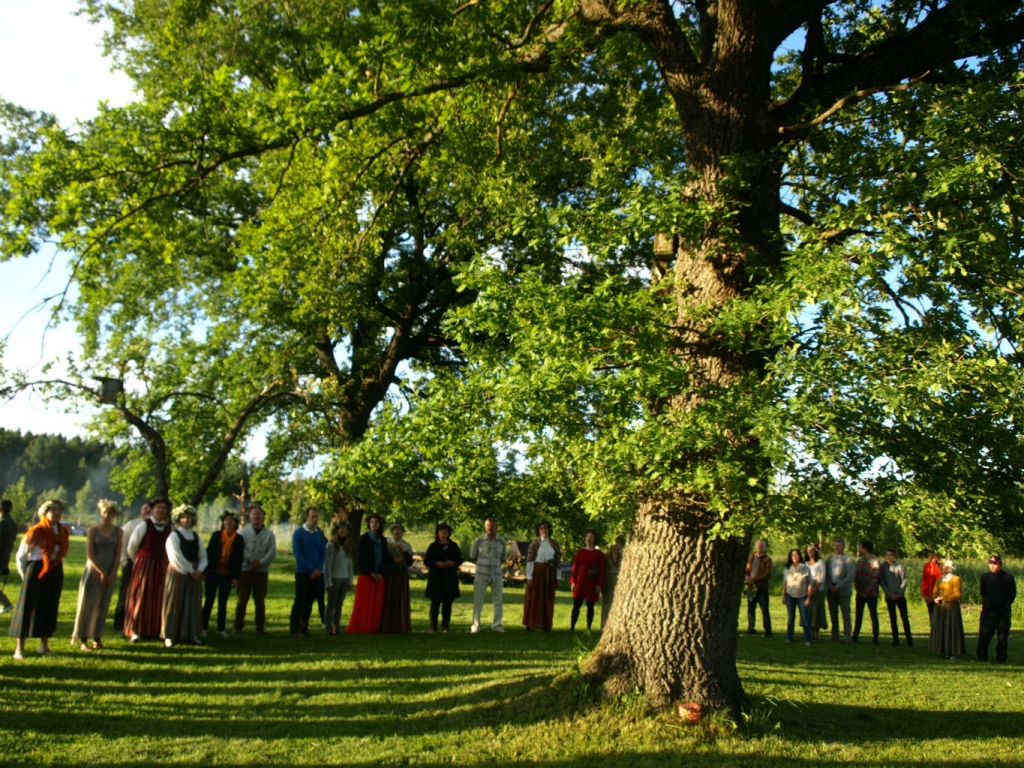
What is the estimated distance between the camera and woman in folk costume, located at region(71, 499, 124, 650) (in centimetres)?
984

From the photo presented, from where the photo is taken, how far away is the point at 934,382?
545 cm

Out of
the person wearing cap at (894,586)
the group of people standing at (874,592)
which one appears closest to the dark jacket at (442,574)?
the group of people standing at (874,592)

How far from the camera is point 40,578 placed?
9266mm

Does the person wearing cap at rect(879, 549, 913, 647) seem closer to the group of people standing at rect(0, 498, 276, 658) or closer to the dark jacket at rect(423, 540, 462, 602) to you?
the dark jacket at rect(423, 540, 462, 602)

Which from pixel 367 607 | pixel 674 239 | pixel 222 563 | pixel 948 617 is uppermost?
pixel 674 239

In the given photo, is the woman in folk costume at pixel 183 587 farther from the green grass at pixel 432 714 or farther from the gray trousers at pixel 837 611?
the gray trousers at pixel 837 611

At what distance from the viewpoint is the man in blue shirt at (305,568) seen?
39.0 feet

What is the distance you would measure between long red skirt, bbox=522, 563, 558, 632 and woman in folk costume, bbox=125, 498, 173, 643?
5.65m

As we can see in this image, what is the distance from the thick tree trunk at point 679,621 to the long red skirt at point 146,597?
19.0ft

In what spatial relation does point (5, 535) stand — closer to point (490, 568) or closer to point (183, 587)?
point (183, 587)

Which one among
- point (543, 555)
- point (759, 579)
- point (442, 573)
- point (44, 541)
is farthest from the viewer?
point (759, 579)

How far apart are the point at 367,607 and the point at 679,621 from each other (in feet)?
21.9

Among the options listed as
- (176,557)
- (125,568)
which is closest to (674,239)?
(176,557)

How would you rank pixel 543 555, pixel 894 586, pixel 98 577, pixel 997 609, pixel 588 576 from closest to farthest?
pixel 98 577
pixel 997 609
pixel 588 576
pixel 543 555
pixel 894 586
